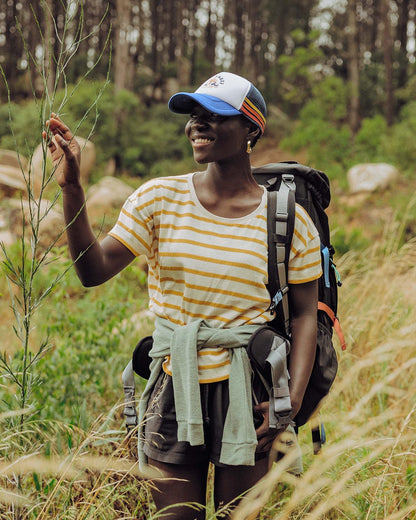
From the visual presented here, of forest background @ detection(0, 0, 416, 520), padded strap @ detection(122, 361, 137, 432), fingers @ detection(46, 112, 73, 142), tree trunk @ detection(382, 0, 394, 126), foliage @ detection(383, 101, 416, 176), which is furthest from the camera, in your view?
tree trunk @ detection(382, 0, 394, 126)

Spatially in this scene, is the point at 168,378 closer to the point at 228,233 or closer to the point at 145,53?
the point at 228,233

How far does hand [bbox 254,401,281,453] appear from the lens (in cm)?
175

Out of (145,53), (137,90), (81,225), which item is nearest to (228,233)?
(81,225)

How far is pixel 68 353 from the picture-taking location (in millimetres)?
3051

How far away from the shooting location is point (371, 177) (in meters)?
12.6

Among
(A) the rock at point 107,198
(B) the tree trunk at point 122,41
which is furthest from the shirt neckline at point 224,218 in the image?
(B) the tree trunk at point 122,41

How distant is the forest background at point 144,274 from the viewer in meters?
1.66

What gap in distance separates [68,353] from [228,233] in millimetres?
1627

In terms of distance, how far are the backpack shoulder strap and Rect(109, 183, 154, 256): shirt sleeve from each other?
366 millimetres

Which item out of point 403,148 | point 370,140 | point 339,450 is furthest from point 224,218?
point 370,140

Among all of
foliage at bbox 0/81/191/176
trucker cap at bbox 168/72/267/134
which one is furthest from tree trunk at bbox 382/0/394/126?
trucker cap at bbox 168/72/267/134

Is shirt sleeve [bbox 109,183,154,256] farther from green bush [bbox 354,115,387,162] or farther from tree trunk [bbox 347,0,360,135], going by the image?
tree trunk [bbox 347,0,360,135]

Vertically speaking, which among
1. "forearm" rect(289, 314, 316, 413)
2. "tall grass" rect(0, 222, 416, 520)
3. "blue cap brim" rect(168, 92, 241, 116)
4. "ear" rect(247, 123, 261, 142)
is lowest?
"tall grass" rect(0, 222, 416, 520)

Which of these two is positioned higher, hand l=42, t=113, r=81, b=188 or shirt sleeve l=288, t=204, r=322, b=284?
hand l=42, t=113, r=81, b=188
